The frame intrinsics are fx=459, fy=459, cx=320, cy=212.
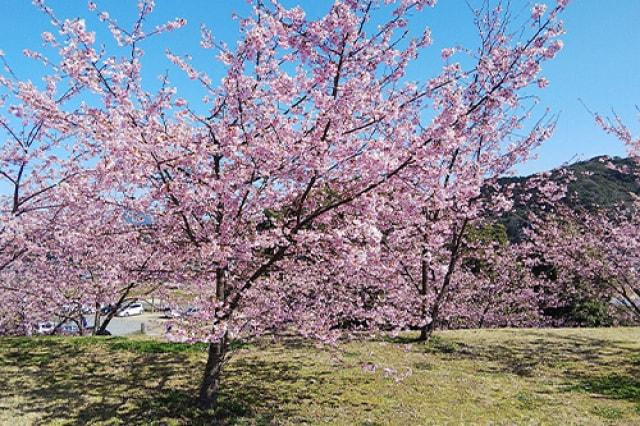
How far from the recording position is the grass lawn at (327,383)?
8617 mm

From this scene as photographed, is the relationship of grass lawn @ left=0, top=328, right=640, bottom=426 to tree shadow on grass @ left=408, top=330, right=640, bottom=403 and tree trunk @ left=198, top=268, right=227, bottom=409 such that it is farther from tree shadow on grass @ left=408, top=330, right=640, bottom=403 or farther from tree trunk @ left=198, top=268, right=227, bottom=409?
tree trunk @ left=198, top=268, right=227, bottom=409

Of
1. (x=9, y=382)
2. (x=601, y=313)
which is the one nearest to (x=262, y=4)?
(x=9, y=382)

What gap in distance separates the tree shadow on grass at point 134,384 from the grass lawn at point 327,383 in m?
0.03

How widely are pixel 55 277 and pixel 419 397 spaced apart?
39.8ft

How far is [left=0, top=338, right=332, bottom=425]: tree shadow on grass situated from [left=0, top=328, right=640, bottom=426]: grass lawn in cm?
3

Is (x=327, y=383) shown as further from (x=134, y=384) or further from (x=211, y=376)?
(x=134, y=384)

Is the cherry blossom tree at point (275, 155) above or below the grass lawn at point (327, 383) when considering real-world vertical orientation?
above

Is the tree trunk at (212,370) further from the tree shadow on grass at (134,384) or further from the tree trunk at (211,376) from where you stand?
the tree shadow on grass at (134,384)

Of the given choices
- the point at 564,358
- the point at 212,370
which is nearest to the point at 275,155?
the point at 212,370

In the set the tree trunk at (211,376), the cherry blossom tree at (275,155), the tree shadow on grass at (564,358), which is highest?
the cherry blossom tree at (275,155)

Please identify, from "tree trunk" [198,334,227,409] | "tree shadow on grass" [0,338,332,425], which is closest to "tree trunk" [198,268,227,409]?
"tree trunk" [198,334,227,409]

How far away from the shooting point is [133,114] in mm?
7434

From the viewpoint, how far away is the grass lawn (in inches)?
339

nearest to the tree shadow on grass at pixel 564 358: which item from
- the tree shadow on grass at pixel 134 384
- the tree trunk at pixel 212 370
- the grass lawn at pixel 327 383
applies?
the grass lawn at pixel 327 383
